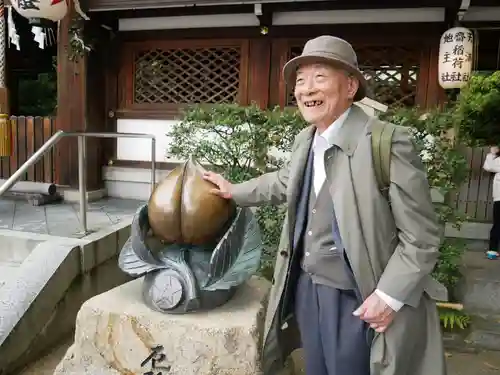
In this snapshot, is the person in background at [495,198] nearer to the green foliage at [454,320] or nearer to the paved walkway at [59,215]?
the green foliage at [454,320]

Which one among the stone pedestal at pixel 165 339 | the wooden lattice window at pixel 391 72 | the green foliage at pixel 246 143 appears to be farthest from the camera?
the wooden lattice window at pixel 391 72

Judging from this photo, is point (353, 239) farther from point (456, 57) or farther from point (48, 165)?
point (48, 165)

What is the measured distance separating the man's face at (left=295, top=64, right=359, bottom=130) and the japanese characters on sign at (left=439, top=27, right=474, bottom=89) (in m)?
4.61

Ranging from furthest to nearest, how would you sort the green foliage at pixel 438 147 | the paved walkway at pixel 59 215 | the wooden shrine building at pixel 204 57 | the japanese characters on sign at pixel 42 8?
the wooden shrine building at pixel 204 57 → the japanese characters on sign at pixel 42 8 → the paved walkway at pixel 59 215 → the green foliage at pixel 438 147

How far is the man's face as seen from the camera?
1.90 m

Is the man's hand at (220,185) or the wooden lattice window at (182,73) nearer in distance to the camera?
the man's hand at (220,185)

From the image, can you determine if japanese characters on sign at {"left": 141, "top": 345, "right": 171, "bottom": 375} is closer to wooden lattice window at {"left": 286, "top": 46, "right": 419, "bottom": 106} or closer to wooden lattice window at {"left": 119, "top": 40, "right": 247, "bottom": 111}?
wooden lattice window at {"left": 119, "top": 40, "right": 247, "bottom": 111}

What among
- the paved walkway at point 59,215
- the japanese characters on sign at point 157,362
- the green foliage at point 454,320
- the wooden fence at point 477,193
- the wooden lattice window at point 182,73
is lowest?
the green foliage at point 454,320

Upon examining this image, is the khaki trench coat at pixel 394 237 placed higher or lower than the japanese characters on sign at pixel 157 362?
higher

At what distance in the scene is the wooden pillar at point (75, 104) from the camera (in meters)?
6.94

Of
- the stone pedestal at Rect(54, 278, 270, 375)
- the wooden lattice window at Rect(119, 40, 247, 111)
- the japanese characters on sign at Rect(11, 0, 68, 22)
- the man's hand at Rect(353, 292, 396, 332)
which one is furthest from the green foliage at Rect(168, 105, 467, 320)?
the man's hand at Rect(353, 292, 396, 332)

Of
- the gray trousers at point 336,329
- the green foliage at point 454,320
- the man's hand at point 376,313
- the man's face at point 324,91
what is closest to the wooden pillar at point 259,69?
the green foliage at point 454,320

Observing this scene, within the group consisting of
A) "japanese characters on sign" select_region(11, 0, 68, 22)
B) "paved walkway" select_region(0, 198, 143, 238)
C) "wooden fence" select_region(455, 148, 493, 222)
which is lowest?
"paved walkway" select_region(0, 198, 143, 238)

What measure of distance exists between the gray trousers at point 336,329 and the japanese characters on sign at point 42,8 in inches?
Result: 210
